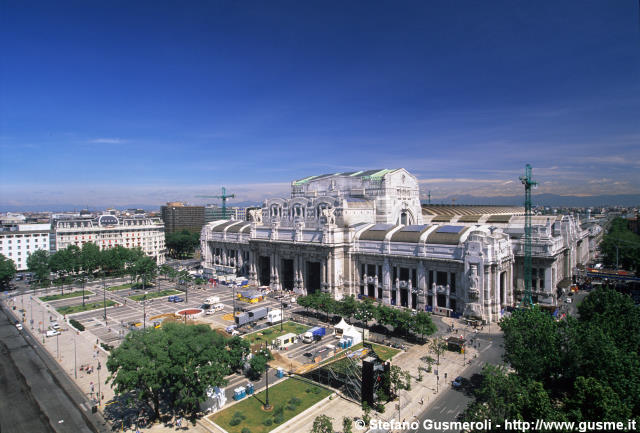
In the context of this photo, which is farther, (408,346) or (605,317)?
Result: (408,346)

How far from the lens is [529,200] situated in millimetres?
85500

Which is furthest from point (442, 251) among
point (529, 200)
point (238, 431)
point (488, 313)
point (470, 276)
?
point (238, 431)

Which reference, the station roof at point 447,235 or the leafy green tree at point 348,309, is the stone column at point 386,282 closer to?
the station roof at point 447,235

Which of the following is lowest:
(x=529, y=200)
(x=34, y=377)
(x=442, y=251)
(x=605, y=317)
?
(x=34, y=377)

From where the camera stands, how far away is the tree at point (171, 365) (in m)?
39.3

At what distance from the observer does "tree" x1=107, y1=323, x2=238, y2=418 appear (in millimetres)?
39344

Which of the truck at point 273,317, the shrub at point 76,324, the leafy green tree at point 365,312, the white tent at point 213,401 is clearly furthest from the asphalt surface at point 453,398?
the shrub at point 76,324

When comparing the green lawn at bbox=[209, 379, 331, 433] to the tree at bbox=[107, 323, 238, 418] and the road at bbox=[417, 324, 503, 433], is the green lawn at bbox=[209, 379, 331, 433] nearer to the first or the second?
the tree at bbox=[107, 323, 238, 418]

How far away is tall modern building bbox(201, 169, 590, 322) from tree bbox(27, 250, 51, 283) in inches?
1979

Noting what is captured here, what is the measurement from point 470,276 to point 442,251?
774 centimetres

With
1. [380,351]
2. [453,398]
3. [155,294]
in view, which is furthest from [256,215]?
[453,398]

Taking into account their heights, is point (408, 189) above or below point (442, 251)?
above

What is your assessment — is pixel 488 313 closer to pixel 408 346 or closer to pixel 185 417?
pixel 408 346

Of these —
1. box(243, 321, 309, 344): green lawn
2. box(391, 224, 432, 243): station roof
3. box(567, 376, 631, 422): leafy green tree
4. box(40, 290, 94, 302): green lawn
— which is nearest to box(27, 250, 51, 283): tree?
box(40, 290, 94, 302): green lawn
